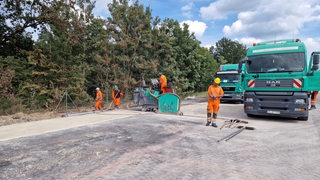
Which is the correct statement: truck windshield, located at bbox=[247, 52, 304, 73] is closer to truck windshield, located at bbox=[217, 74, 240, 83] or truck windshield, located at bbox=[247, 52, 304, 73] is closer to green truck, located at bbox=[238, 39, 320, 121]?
green truck, located at bbox=[238, 39, 320, 121]

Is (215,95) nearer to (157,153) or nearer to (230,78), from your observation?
(157,153)

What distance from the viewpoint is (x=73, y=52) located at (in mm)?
17172

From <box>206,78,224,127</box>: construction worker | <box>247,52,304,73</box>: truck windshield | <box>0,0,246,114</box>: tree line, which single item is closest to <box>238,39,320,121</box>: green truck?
<box>247,52,304,73</box>: truck windshield

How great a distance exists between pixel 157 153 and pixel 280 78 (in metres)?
6.64

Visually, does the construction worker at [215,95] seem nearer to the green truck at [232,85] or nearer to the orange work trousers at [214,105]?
the orange work trousers at [214,105]

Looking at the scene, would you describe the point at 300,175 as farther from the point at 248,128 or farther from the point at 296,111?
the point at 296,111

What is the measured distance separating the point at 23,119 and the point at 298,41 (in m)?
12.7

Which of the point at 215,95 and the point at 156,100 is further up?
the point at 215,95

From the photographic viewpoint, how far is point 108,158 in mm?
4730

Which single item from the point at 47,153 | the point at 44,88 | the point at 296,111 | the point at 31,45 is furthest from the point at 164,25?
the point at 47,153

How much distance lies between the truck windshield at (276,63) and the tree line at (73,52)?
1144 cm

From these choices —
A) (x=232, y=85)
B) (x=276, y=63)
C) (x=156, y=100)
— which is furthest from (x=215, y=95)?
(x=232, y=85)

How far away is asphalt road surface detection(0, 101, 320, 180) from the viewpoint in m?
4.00

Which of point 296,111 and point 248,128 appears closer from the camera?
point 248,128
